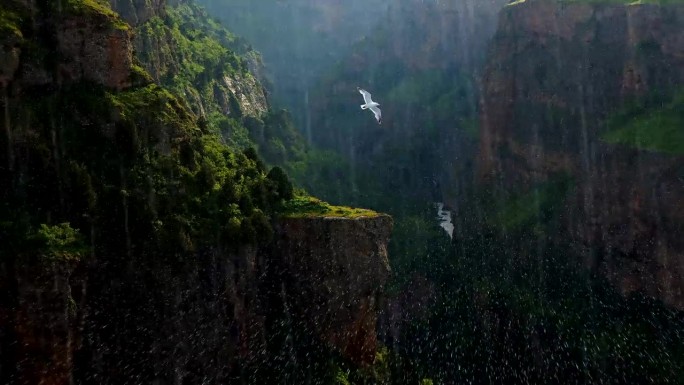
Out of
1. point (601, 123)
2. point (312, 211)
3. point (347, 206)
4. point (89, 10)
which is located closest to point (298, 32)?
point (347, 206)

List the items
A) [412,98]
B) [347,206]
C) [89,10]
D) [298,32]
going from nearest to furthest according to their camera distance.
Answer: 1. [89,10]
2. [347,206]
3. [412,98]
4. [298,32]

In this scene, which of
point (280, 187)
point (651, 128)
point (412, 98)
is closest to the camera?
Result: point (280, 187)

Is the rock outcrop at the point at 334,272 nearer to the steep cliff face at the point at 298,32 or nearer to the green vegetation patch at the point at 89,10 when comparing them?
the green vegetation patch at the point at 89,10

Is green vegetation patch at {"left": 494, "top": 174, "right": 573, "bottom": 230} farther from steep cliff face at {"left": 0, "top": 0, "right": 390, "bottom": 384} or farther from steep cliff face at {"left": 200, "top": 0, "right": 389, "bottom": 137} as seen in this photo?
steep cliff face at {"left": 200, "top": 0, "right": 389, "bottom": 137}

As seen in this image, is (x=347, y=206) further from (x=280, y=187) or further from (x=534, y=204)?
(x=280, y=187)

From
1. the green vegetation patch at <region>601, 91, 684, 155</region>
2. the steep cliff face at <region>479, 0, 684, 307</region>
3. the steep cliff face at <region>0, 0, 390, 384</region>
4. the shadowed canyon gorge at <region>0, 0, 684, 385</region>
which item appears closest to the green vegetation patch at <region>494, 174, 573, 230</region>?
the shadowed canyon gorge at <region>0, 0, 684, 385</region>
